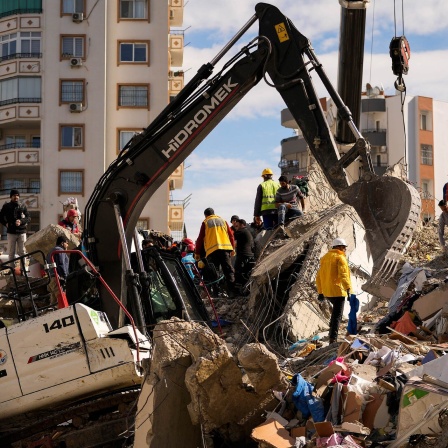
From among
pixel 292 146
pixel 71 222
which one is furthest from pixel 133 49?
pixel 71 222

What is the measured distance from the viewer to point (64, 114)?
4966 cm

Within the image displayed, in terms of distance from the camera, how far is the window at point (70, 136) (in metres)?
49.6

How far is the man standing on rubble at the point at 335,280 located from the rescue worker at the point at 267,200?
5.14 m

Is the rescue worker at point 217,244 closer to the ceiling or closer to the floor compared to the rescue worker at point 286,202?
closer to the floor

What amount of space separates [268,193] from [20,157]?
108 feet

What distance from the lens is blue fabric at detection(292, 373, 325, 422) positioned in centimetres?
1015

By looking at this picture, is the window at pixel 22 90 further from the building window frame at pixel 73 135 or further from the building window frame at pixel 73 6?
the building window frame at pixel 73 6

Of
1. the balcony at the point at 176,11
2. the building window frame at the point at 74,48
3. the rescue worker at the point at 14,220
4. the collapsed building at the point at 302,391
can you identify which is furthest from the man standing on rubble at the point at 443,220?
the balcony at the point at 176,11

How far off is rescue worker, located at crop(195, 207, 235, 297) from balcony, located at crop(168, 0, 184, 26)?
35.4 m

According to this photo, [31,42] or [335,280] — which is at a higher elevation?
[31,42]

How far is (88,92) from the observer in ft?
162

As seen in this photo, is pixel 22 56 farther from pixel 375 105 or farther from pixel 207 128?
pixel 207 128

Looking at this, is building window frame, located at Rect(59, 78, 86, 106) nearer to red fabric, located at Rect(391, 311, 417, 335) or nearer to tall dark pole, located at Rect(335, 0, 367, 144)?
tall dark pole, located at Rect(335, 0, 367, 144)

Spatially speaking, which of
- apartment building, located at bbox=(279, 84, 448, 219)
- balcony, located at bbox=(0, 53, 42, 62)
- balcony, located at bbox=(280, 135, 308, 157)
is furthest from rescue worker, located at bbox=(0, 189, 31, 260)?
balcony, located at bbox=(280, 135, 308, 157)
